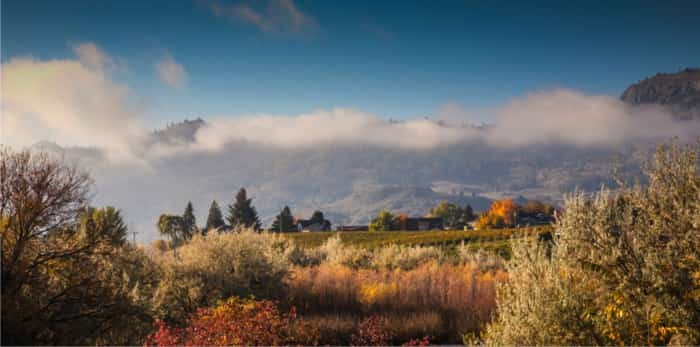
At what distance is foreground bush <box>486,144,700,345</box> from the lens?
22.1 feet

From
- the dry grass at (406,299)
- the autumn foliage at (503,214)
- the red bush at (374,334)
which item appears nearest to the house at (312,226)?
the autumn foliage at (503,214)

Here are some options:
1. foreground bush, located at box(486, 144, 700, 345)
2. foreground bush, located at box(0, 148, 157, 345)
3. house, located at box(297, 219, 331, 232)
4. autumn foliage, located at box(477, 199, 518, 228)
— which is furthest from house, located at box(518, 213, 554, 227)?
foreground bush, located at box(0, 148, 157, 345)

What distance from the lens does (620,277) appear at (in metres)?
6.95

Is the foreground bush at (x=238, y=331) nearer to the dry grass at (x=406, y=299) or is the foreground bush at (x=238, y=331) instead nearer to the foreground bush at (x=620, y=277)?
the dry grass at (x=406, y=299)

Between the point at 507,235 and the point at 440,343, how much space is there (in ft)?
96.9

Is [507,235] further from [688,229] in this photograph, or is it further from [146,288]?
[688,229]

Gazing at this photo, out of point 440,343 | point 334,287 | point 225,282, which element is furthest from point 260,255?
point 440,343

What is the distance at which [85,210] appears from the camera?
27.1ft

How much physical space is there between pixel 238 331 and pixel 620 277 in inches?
233

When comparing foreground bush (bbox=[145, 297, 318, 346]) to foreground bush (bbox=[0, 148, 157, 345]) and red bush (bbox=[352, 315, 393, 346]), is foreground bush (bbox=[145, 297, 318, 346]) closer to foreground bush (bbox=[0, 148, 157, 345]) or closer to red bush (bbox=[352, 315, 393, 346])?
red bush (bbox=[352, 315, 393, 346])

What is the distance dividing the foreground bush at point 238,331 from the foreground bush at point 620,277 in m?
4.05

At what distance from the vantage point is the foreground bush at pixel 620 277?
673 cm

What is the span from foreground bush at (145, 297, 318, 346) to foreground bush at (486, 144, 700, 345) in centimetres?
405

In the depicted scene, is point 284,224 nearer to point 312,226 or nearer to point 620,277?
point 312,226
